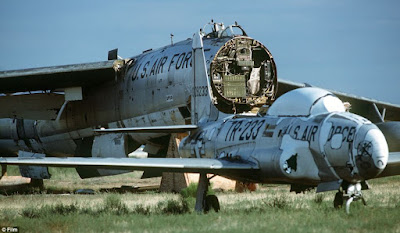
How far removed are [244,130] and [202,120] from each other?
2.88m

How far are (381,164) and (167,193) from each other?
1031 cm

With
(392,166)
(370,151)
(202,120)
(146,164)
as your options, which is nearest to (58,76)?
(202,120)

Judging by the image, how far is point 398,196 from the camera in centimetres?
1652

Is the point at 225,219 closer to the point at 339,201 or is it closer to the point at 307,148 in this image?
the point at 307,148

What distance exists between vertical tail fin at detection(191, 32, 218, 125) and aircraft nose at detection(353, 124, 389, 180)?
5.98 metres

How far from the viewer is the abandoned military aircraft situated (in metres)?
12.1

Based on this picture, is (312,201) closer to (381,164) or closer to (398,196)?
(398,196)

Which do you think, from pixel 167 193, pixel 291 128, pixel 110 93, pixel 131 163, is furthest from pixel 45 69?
pixel 291 128

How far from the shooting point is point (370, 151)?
1124 centimetres

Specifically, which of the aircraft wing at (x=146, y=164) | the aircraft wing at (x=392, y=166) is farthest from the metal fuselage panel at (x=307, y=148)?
the aircraft wing at (x=392, y=166)

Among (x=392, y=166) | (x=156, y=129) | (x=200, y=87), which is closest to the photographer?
(x=392, y=166)

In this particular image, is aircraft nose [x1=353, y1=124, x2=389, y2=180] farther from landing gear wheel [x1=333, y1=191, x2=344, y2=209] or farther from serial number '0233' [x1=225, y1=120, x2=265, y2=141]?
serial number '0233' [x1=225, y1=120, x2=265, y2=141]

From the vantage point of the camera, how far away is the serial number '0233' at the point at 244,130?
538 inches

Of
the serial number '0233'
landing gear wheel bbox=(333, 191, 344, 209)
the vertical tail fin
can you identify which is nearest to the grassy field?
landing gear wheel bbox=(333, 191, 344, 209)
